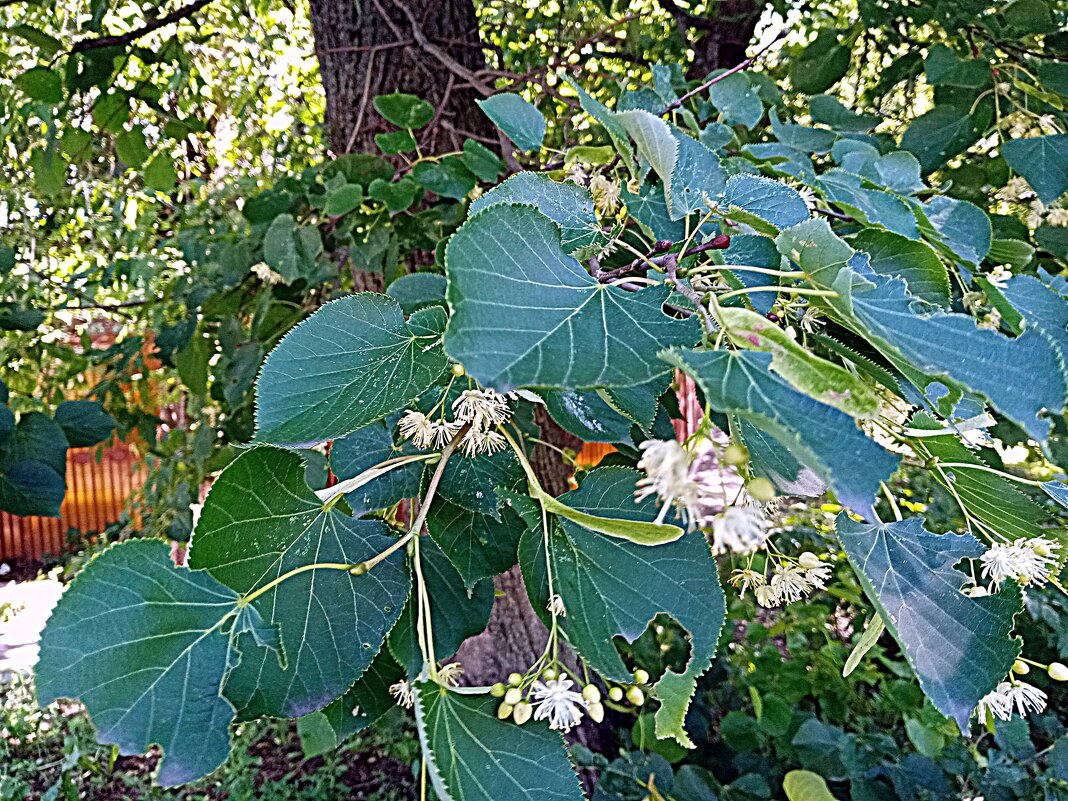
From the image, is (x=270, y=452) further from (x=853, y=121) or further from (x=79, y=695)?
(x=853, y=121)

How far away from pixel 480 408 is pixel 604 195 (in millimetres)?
333

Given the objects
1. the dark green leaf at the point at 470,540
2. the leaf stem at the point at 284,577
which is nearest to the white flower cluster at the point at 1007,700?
the dark green leaf at the point at 470,540

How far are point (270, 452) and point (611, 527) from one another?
0.28 meters

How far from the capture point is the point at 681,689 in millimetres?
601

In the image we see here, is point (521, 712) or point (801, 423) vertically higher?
point (801, 423)

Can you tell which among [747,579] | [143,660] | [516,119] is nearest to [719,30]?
[516,119]

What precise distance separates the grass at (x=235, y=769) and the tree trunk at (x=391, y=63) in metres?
1.82

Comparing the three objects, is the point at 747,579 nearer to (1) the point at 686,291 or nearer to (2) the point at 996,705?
(2) the point at 996,705

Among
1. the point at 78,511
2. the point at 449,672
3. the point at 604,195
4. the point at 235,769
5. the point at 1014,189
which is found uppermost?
the point at 604,195

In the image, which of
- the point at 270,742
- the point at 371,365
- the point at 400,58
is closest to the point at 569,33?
the point at 400,58

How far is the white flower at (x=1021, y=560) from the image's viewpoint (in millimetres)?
586

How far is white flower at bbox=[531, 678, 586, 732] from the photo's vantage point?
54 centimetres

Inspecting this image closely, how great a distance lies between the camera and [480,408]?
620 millimetres

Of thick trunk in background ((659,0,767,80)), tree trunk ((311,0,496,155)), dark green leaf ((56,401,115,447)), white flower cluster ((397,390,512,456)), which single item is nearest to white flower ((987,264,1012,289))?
white flower cluster ((397,390,512,456))
